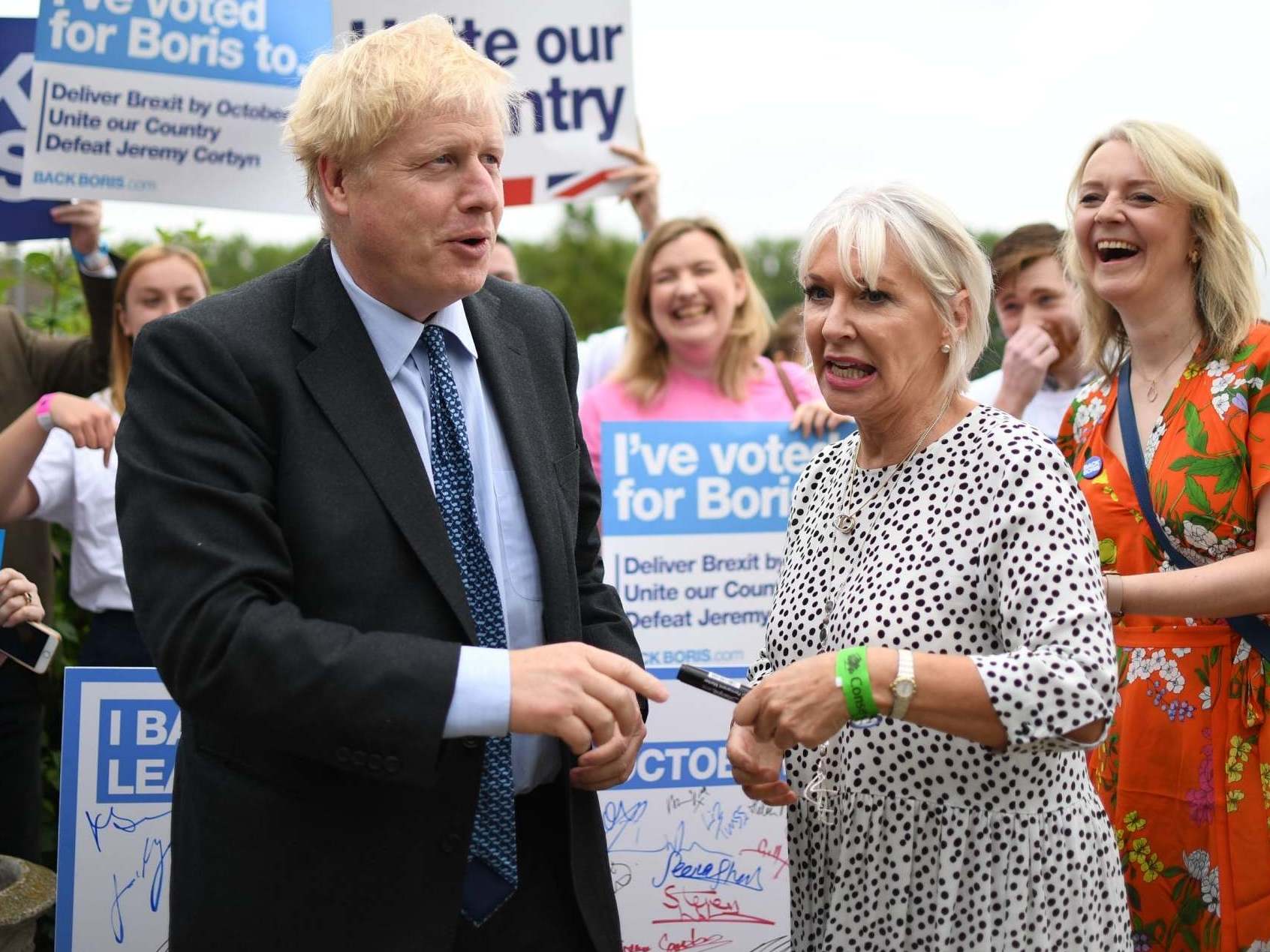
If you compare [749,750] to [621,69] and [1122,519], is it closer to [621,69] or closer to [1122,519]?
[1122,519]

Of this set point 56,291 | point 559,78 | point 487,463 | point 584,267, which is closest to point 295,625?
point 487,463

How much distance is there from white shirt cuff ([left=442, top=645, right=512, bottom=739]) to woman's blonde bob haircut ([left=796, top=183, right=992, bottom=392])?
998 millimetres

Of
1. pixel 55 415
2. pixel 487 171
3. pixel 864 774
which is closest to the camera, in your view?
pixel 487 171

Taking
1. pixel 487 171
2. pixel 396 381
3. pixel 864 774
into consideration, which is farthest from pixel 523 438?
pixel 864 774

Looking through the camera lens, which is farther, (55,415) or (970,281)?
(55,415)

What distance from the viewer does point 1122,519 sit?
118 inches

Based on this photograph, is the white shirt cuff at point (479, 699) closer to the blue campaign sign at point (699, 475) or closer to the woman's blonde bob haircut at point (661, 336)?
the blue campaign sign at point (699, 475)

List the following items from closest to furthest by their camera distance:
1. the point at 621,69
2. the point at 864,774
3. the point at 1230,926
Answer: the point at 864,774
the point at 1230,926
the point at 621,69

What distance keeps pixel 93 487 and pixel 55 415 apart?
0.57 m

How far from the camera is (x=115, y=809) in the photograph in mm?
3250

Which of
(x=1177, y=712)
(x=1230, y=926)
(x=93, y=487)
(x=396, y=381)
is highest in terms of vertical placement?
(x=396, y=381)
